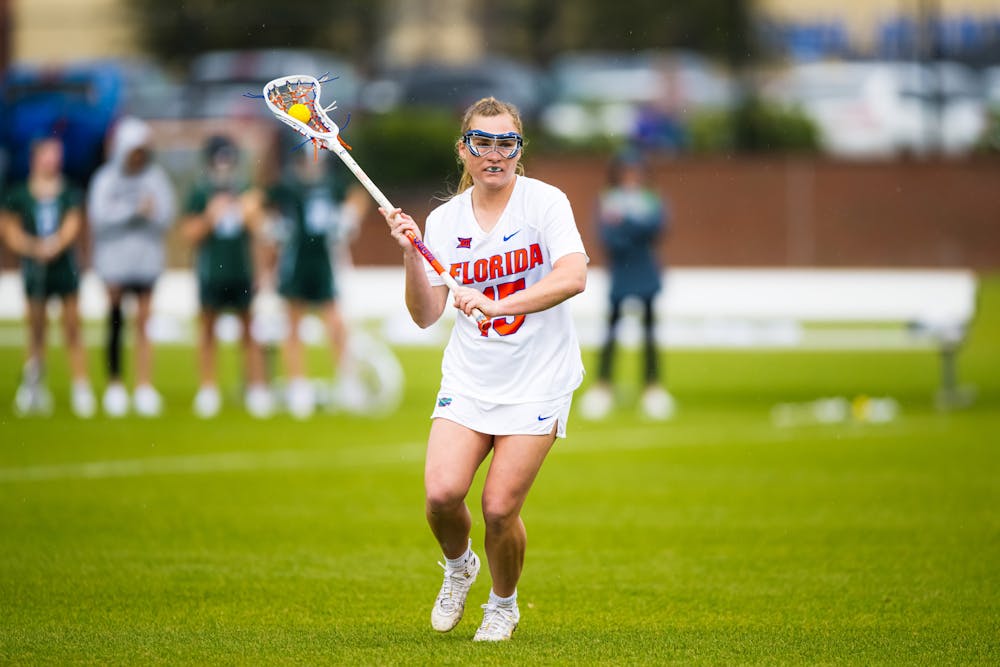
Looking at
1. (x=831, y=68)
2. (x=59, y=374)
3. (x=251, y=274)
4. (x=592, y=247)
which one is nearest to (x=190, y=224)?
(x=251, y=274)

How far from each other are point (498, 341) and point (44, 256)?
9.22 metres

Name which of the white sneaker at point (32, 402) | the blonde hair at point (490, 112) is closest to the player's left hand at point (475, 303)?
the blonde hair at point (490, 112)

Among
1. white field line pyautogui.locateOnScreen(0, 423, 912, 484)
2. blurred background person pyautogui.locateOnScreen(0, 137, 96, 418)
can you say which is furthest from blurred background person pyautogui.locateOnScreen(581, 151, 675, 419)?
blurred background person pyautogui.locateOnScreen(0, 137, 96, 418)

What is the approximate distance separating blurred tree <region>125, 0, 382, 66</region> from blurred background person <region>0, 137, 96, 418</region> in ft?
60.9

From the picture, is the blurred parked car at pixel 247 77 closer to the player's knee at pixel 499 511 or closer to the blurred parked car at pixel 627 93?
the blurred parked car at pixel 627 93

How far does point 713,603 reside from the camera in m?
7.61

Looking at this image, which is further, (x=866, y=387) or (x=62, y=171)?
(x=62, y=171)

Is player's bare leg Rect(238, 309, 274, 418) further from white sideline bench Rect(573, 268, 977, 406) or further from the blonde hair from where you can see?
the blonde hair

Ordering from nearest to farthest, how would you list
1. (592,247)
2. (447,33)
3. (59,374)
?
(59,374) → (592,247) → (447,33)

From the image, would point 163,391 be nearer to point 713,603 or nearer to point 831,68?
point 713,603

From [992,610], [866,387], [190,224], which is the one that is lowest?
[866,387]

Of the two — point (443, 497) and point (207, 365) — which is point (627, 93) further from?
point (443, 497)

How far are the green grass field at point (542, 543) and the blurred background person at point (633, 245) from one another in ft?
2.46

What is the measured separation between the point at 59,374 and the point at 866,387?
853cm
